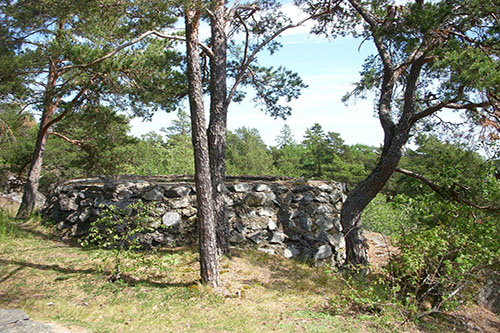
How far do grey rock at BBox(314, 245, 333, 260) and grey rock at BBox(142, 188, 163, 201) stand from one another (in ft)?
11.7

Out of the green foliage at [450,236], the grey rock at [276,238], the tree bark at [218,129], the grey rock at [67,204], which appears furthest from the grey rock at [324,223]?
the grey rock at [67,204]

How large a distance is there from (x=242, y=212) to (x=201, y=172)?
263 centimetres

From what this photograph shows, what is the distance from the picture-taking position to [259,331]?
161 inches

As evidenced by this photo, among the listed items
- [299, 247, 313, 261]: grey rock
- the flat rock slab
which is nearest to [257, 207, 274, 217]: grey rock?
[299, 247, 313, 261]: grey rock

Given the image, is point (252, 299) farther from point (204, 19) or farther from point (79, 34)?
point (79, 34)

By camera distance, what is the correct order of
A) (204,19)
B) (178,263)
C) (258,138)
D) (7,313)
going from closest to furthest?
(7,313)
(178,263)
(204,19)
(258,138)

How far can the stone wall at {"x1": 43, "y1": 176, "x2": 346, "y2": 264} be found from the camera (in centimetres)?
728

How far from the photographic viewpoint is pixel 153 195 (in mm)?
7363

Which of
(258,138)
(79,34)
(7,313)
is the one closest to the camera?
(7,313)

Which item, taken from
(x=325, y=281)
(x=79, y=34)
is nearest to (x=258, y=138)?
(x=79, y=34)

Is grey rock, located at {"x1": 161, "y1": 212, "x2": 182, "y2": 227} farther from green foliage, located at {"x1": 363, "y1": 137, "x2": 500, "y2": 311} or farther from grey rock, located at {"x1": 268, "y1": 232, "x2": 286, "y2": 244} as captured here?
green foliage, located at {"x1": 363, "y1": 137, "x2": 500, "y2": 311}

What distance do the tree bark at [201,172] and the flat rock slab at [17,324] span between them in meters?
2.26

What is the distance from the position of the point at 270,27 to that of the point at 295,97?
1.71 metres

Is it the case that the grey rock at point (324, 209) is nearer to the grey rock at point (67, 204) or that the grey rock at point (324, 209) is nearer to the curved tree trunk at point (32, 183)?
the grey rock at point (67, 204)
